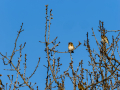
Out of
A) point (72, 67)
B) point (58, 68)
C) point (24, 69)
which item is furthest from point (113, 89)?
point (24, 69)

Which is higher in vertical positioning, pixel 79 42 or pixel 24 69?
pixel 79 42

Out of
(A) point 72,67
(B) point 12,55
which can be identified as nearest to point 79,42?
(A) point 72,67

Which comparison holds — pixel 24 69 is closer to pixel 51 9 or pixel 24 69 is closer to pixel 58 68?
pixel 58 68

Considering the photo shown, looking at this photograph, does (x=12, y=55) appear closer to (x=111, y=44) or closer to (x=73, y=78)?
(x=73, y=78)

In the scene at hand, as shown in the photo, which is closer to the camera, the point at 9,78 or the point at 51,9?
the point at 51,9

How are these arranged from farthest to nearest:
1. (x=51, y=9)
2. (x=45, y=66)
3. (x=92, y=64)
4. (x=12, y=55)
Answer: (x=92, y=64), (x=51, y=9), (x=12, y=55), (x=45, y=66)

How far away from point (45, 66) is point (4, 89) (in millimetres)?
1274

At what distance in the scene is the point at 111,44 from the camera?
421 cm

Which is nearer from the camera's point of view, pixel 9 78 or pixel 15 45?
pixel 15 45

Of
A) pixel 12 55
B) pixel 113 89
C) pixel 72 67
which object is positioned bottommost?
pixel 113 89

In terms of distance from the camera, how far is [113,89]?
3.88m

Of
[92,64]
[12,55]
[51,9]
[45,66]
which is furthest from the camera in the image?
[92,64]

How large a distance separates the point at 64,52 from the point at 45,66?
658 mm

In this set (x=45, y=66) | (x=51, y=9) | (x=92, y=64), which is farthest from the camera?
(x=92, y=64)
